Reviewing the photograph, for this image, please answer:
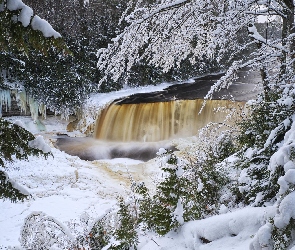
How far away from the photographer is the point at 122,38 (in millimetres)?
3328

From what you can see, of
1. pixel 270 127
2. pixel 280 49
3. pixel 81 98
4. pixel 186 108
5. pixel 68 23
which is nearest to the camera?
pixel 270 127

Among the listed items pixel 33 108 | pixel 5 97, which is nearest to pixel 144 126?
pixel 33 108

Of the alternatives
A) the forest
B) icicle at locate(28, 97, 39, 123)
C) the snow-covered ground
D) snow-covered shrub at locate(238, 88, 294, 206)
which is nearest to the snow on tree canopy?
the forest

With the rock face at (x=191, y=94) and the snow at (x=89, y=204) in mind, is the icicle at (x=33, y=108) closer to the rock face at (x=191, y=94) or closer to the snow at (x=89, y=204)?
the snow at (x=89, y=204)

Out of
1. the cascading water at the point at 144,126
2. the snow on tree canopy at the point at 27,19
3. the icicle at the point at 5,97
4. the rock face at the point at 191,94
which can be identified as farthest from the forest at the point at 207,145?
the rock face at the point at 191,94

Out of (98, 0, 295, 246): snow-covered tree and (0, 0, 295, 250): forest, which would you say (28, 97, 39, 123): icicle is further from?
(98, 0, 295, 246): snow-covered tree

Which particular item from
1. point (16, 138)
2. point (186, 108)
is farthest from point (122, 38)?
point (186, 108)

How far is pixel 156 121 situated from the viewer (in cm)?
1283

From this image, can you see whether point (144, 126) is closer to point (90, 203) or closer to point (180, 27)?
point (90, 203)

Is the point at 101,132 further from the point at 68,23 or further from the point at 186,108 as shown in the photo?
the point at 68,23

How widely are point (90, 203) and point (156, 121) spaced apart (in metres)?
6.06

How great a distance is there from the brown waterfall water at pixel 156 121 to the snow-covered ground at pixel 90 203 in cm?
229

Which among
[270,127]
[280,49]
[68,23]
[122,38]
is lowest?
[270,127]

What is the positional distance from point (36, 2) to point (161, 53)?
14.0 m
